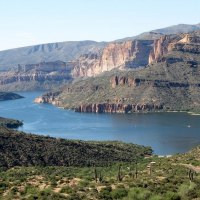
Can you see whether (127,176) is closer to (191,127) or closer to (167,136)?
(167,136)

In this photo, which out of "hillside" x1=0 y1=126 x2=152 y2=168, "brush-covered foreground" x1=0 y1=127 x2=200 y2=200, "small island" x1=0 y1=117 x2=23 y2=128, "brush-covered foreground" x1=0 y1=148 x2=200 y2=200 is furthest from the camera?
"small island" x1=0 y1=117 x2=23 y2=128

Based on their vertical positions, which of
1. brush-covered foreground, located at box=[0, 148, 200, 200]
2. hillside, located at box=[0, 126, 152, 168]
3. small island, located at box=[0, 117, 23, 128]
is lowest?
small island, located at box=[0, 117, 23, 128]

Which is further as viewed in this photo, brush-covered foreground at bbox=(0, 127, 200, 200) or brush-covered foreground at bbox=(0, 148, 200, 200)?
brush-covered foreground at bbox=(0, 127, 200, 200)

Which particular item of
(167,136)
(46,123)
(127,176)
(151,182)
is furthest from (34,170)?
(46,123)

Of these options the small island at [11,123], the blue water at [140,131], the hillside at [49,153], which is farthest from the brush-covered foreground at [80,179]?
the small island at [11,123]

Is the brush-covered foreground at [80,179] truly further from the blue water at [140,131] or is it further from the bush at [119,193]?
the blue water at [140,131]

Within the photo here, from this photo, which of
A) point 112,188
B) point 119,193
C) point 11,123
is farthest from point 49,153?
point 11,123

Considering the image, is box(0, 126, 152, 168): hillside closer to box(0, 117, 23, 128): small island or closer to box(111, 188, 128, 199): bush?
box(111, 188, 128, 199): bush

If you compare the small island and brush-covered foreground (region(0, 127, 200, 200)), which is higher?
brush-covered foreground (region(0, 127, 200, 200))

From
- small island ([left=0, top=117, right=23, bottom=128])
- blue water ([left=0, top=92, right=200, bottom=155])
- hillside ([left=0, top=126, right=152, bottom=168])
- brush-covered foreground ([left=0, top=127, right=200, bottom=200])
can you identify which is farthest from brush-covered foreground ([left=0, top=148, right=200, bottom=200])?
small island ([left=0, top=117, right=23, bottom=128])
